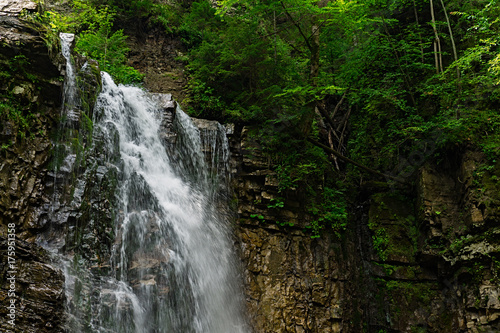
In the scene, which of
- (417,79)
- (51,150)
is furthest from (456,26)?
(51,150)

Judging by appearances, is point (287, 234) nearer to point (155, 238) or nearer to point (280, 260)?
point (280, 260)

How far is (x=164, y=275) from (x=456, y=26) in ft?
33.0

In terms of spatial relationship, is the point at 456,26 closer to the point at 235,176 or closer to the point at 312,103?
the point at 312,103

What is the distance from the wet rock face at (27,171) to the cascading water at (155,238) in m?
0.48

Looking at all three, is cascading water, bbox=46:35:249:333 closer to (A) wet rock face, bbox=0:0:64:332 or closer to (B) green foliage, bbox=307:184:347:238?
(A) wet rock face, bbox=0:0:64:332

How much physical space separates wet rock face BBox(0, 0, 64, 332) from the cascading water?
48 centimetres

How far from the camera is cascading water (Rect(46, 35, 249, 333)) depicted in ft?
17.9

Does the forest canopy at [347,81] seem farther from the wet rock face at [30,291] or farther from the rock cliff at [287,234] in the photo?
the wet rock face at [30,291]

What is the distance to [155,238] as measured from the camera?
661 centimetres

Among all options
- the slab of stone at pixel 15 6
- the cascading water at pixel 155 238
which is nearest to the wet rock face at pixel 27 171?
the slab of stone at pixel 15 6

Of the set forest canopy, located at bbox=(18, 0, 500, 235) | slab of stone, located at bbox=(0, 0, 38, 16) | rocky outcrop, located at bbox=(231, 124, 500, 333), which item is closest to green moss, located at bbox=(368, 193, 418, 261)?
rocky outcrop, located at bbox=(231, 124, 500, 333)

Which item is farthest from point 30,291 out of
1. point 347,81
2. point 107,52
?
point 347,81

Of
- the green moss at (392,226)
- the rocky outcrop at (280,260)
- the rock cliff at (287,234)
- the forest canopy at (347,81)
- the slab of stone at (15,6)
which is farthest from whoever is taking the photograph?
the green moss at (392,226)

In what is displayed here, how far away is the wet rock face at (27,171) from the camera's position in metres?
4.39
